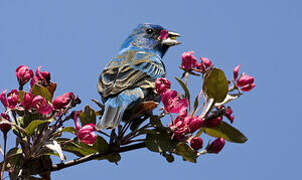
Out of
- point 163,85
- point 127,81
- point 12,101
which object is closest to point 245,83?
point 163,85

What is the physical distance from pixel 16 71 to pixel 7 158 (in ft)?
2.46

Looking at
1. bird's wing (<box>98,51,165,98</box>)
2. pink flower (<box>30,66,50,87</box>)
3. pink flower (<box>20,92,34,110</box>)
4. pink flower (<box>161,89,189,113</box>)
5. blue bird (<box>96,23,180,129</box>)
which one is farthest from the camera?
bird's wing (<box>98,51,165,98</box>)

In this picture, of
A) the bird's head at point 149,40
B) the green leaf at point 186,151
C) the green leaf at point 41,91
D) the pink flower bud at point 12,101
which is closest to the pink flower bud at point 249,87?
the green leaf at point 186,151

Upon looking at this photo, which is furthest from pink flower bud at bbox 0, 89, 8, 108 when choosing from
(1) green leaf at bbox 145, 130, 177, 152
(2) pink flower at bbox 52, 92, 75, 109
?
(1) green leaf at bbox 145, 130, 177, 152

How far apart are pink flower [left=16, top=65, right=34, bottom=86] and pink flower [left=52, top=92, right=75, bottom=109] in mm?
630

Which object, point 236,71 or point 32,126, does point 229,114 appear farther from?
point 32,126

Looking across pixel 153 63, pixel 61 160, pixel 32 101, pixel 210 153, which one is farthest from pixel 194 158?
pixel 153 63

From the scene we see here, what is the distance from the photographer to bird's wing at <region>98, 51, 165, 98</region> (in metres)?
4.54

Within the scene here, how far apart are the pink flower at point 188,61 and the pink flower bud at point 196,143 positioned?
63cm

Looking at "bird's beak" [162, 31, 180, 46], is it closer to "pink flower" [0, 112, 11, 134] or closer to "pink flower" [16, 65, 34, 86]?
"pink flower" [16, 65, 34, 86]

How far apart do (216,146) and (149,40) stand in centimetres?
392

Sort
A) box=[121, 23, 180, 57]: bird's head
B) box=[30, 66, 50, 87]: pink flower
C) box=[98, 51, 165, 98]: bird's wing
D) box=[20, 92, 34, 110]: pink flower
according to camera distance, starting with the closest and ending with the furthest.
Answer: box=[20, 92, 34, 110]: pink flower, box=[30, 66, 50, 87]: pink flower, box=[98, 51, 165, 98]: bird's wing, box=[121, 23, 180, 57]: bird's head

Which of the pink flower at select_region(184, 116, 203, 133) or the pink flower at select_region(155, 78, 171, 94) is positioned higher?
the pink flower at select_region(155, 78, 171, 94)

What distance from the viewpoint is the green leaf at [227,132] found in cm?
296
